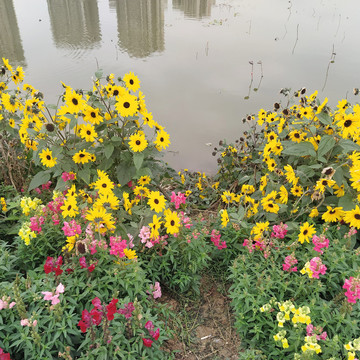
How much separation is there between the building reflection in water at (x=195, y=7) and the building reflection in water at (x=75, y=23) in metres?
3.18

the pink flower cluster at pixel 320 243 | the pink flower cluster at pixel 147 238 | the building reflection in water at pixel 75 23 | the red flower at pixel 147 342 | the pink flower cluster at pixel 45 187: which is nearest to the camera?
the red flower at pixel 147 342

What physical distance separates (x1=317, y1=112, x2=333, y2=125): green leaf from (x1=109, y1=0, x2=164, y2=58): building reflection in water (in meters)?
5.60

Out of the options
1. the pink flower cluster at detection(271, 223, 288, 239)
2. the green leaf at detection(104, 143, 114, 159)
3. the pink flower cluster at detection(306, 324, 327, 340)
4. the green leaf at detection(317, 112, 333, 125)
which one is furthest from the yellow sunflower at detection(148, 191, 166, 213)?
the green leaf at detection(317, 112, 333, 125)

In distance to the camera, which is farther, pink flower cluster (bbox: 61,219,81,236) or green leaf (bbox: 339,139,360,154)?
green leaf (bbox: 339,139,360,154)

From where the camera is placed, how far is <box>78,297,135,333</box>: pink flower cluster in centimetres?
142

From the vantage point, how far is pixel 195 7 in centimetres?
1219

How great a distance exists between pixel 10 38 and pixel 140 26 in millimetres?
3454

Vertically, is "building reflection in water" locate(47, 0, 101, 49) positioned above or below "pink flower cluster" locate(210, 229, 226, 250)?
above

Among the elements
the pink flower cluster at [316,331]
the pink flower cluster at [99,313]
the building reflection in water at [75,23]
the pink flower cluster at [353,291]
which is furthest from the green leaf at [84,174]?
the building reflection in water at [75,23]

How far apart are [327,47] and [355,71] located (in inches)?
65.3

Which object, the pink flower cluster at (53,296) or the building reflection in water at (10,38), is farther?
the building reflection in water at (10,38)

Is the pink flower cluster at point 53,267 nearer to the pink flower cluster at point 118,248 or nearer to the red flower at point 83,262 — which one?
the red flower at point 83,262

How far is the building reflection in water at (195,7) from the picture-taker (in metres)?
11.2

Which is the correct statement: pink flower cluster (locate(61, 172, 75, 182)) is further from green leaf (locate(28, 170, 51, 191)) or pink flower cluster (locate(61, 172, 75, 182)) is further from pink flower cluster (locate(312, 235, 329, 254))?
pink flower cluster (locate(312, 235, 329, 254))
